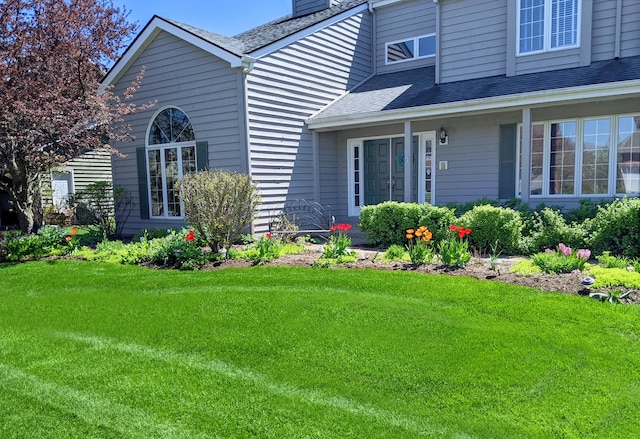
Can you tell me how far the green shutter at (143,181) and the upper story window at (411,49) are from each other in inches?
293

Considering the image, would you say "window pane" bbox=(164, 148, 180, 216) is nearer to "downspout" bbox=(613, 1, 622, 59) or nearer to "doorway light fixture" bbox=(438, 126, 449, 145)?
"doorway light fixture" bbox=(438, 126, 449, 145)

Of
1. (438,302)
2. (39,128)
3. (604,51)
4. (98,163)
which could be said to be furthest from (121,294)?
(98,163)

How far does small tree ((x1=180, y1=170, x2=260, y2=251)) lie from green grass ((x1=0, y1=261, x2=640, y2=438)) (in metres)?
1.83

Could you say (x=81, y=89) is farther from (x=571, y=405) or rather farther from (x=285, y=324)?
(x=571, y=405)

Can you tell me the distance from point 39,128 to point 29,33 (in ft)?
6.38

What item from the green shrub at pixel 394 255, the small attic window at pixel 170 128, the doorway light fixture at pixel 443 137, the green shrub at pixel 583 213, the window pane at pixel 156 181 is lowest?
the green shrub at pixel 394 255

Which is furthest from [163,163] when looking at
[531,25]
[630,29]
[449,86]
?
[630,29]

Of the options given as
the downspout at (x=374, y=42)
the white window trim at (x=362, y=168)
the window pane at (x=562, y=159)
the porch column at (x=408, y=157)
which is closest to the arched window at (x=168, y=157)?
the white window trim at (x=362, y=168)

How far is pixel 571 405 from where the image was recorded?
2.95 metres

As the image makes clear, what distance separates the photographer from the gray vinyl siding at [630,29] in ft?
29.6

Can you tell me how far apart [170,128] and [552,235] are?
843 centimetres

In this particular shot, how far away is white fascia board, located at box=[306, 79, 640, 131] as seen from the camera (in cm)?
800

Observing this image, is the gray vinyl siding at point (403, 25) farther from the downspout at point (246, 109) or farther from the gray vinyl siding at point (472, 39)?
the downspout at point (246, 109)

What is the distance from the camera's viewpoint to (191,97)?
1044 centimetres
